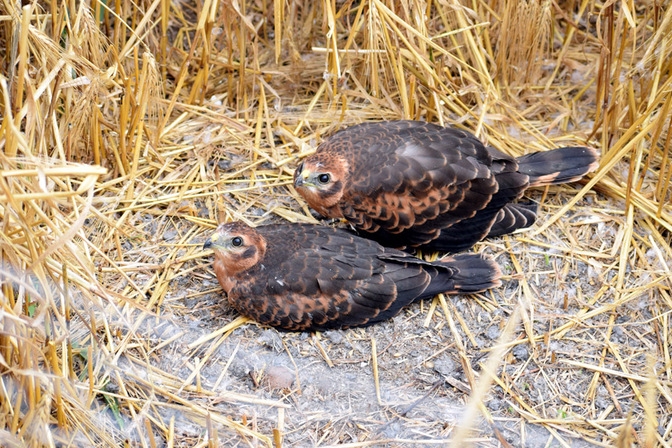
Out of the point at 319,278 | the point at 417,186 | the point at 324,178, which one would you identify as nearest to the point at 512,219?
the point at 417,186

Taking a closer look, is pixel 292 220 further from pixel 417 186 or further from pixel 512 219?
pixel 512 219

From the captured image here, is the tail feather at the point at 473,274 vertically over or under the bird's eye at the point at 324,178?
under

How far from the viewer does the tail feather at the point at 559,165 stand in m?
4.56

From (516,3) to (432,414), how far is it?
3052mm

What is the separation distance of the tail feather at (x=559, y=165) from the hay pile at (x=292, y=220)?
12 centimetres

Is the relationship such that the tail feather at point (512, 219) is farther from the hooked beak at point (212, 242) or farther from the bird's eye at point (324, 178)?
the hooked beak at point (212, 242)

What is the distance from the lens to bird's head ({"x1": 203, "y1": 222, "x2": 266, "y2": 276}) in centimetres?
390

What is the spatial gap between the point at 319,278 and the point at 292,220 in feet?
2.81

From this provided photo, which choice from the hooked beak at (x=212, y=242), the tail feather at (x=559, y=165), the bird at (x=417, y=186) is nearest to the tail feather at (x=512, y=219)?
the bird at (x=417, y=186)

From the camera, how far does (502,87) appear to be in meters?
5.38

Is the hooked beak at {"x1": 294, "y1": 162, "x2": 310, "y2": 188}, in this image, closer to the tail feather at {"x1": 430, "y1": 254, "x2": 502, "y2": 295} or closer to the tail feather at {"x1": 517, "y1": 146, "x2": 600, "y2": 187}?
the tail feather at {"x1": 430, "y1": 254, "x2": 502, "y2": 295}

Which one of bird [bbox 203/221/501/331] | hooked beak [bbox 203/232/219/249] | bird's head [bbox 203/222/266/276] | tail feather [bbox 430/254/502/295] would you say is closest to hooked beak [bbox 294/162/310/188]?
bird [bbox 203/221/501/331]

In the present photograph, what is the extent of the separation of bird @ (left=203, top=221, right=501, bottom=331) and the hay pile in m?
0.14

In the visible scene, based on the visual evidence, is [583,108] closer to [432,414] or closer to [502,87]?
[502,87]
